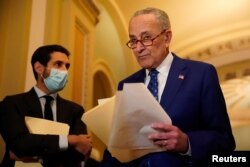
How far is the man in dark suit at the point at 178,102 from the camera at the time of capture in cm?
171

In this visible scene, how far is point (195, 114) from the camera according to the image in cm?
185

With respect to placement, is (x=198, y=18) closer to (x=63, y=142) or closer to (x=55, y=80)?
(x=55, y=80)

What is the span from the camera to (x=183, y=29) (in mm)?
9727

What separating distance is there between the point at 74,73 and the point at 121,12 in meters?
3.43

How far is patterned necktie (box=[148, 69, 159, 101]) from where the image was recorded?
1.95 meters

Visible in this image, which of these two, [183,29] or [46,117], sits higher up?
[183,29]

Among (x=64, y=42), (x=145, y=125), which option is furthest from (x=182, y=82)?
(x=64, y=42)

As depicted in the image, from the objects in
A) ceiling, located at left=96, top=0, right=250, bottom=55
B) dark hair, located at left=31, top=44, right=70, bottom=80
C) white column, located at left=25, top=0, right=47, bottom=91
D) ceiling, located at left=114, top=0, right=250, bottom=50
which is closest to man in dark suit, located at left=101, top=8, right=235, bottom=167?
dark hair, located at left=31, top=44, right=70, bottom=80

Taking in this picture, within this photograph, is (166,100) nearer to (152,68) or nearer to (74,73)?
(152,68)

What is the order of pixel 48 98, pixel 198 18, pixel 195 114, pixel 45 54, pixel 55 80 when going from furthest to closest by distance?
pixel 198 18 → pixel 45 54 → pixel 55 80 → pixel 48 98 → pixel 195 114

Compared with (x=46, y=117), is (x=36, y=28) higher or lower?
higher

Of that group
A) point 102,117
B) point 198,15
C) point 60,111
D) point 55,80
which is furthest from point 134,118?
point 198,15

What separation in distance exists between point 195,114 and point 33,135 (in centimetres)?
108

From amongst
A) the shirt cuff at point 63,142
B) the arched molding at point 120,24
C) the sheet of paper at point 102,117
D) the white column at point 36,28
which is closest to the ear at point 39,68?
the shirt cuff at point 63,142
